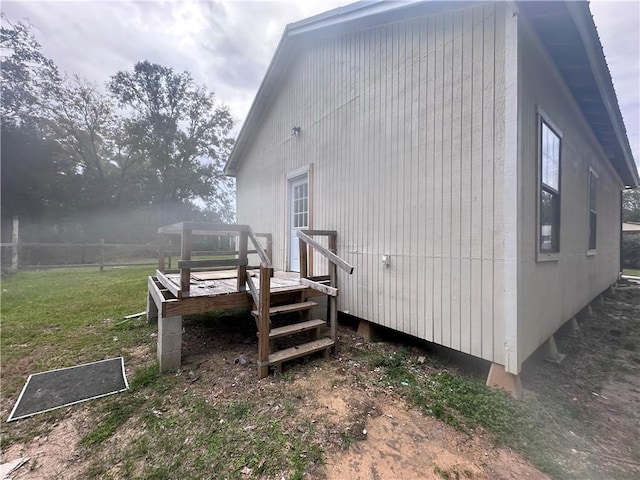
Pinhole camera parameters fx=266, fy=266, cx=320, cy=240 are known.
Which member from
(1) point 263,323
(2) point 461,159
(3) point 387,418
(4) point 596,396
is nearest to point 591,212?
(4) point 596,396

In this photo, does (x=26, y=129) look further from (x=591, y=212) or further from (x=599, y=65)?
(x=591, y=212)

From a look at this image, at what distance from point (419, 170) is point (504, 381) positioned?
2436 millimetres

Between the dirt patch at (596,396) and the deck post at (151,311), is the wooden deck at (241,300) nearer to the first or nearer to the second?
the deck post at (151,311)

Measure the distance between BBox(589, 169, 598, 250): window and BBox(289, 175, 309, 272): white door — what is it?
18.9ft

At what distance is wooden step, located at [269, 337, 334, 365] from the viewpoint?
9.52 feet

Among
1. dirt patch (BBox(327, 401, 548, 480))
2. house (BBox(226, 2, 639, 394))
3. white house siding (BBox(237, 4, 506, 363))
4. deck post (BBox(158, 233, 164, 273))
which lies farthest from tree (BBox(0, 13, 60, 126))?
dirt patch (BBox(327, 401, 548, 480))

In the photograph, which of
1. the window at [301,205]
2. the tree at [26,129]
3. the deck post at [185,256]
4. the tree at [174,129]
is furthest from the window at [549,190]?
the tree at [174,129]

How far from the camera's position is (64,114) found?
54.9 ft

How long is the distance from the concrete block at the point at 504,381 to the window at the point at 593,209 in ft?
16.5

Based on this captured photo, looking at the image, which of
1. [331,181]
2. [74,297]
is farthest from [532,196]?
[74,297]

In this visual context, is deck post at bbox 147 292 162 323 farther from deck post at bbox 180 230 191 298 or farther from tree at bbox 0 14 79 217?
tree at bbox 0 14 79 217

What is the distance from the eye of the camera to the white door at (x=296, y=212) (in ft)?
19.0

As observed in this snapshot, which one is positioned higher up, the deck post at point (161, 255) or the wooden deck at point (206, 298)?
the deck post at point (161, 255)

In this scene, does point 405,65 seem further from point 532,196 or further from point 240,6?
point 240,6
